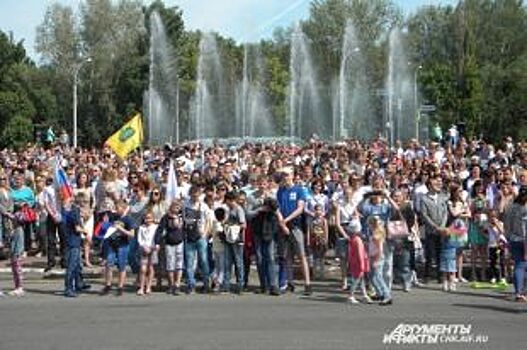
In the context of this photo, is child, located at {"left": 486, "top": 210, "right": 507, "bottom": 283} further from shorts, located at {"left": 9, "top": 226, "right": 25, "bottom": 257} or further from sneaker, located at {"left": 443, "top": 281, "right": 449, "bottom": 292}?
shorts, located at {"left": 9, "top": 226, "right": 25, "bottom": 257}

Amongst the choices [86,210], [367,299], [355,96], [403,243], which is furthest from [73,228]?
[355,96]

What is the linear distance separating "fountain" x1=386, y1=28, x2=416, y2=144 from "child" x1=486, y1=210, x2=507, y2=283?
184ft

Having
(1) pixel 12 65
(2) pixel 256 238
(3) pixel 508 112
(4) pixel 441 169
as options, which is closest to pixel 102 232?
(2) pixel 256 238

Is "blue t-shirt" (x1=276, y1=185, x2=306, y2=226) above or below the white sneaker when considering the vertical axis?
above

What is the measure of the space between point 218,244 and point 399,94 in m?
64.2

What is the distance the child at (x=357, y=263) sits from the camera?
1366cm

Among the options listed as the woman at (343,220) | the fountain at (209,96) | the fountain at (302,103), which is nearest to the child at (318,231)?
the woman at (343,220)

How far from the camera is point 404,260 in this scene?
1483 cm

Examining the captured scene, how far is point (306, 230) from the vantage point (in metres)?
15.5

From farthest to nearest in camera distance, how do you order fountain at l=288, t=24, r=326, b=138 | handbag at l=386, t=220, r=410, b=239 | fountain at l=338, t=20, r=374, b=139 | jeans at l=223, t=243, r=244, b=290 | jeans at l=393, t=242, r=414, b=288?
fountain at l=338, t=20, r=374, b=139 < fountain at l=288, t=24, r=326, b=138 < jeans at l=393, t=242, r=414, b=288 < jeans at l=223, t=243, r=244, b=290 < handbag at l=386, t=220, r=410, b=239

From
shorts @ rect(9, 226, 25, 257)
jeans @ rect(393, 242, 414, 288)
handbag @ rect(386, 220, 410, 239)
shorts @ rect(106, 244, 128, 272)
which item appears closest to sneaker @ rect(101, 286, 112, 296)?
shorts @ rect(106, 244, 128, 272)

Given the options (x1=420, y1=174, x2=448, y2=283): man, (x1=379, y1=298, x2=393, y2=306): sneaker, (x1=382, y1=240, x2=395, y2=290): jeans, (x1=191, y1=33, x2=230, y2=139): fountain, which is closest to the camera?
(x1=379, y1=298, x2=393, y2=306): sneaker

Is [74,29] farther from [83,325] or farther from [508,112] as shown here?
[83,325]

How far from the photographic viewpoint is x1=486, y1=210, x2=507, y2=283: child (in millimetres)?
15375
